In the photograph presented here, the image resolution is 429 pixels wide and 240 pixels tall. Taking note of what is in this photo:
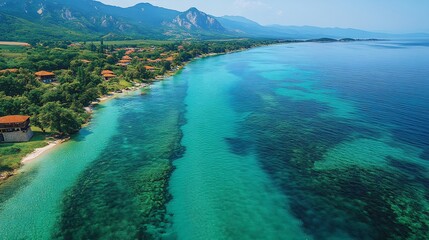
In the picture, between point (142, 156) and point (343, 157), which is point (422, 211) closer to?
point (343, 157)

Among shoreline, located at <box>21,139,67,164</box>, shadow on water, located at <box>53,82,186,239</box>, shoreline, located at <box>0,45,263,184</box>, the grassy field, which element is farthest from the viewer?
shoreline, located at <box>21,139,67,164</box>

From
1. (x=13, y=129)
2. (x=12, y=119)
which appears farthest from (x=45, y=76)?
(x=13, y=129)

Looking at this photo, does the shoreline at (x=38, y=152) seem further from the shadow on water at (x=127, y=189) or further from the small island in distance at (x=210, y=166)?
the shadow on water at (x=127, y=189)

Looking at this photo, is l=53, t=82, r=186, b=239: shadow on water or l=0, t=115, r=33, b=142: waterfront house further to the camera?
l=0, t=115, r=33, b=142: waterfront house

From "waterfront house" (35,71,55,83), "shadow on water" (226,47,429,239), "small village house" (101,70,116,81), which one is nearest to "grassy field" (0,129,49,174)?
"shadow on water" (226,47,429,239)

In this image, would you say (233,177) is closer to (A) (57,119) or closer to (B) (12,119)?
(A) (57,119)

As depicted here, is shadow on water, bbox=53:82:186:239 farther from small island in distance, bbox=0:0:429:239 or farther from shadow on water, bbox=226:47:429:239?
shadow on water, bbox=226:47:429:239

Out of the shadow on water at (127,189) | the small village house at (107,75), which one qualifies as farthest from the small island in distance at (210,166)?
the small village house at (107,75)
